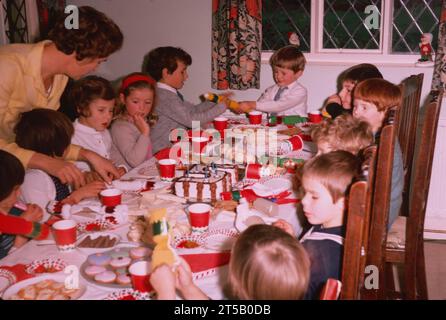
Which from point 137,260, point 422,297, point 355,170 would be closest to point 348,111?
point 422,297

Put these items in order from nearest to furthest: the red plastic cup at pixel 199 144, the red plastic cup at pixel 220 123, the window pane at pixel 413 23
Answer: the red plastic cup at pixel 199 144 < the red plastic cup at pixel 220 123 < the window pane at pixel 413 23

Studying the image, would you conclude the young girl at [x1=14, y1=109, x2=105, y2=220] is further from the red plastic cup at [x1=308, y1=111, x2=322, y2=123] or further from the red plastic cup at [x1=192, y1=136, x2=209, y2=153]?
the red plastic cup at [x1=308, y1=111, x2=322, y2=123]

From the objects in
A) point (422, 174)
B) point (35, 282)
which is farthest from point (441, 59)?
point (35, 282)

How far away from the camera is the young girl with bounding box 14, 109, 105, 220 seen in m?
2.04

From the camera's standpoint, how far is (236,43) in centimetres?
398

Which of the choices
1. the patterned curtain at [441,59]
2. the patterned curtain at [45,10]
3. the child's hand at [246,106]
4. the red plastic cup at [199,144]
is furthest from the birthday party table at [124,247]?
the patterned curtain at [45,10]

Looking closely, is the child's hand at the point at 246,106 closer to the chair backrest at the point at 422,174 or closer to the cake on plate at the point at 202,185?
the cake on plate at the point at 202,185

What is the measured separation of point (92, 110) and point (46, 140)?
0.59 metres

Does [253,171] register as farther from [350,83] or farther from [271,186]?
[350,83]

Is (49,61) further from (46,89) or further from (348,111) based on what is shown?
(348,111)

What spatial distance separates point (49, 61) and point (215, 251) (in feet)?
3.96

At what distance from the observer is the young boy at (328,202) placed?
149 cm

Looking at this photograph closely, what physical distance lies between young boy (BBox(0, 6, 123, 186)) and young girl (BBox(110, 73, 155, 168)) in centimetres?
47

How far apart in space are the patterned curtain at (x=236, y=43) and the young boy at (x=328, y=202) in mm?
2530
